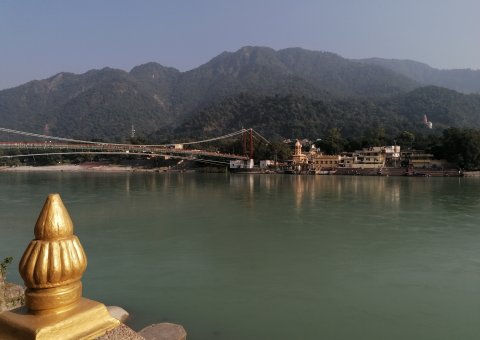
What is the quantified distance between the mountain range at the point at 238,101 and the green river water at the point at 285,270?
61.5 m

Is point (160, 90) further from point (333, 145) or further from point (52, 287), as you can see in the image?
point (52, 287)

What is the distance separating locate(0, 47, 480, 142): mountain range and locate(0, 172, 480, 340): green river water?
6149cm

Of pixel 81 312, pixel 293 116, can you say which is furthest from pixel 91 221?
pixel 293 116

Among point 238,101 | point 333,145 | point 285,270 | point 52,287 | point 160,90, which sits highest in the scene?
point 160,90

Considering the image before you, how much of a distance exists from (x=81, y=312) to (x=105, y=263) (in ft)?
24.6

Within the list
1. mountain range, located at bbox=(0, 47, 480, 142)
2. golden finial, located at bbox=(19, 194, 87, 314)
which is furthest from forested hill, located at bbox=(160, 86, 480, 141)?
golden finial, located at bbox=(19, 194, 87, 314)

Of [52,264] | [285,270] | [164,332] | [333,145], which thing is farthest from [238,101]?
[52,264]

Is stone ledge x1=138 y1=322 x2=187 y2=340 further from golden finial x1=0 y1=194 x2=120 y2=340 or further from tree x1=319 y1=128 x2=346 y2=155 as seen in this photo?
tree x1=319 y1=128 x2=346 y2=155

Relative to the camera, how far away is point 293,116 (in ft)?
274

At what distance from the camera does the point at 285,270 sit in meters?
7.61

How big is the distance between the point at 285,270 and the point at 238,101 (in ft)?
325

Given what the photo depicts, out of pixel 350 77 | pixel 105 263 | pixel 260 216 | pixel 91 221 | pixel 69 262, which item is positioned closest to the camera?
pixel 69 262

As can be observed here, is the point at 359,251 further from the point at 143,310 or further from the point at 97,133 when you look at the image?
the point at 97,133

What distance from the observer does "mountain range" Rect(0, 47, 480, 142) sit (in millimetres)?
85500
